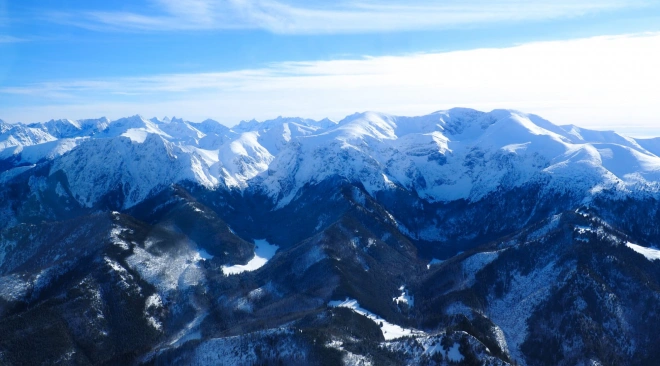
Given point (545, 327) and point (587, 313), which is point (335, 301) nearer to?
point (545, 327)

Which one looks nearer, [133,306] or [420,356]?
[420,356]

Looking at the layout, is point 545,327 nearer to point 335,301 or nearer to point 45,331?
point 335,301

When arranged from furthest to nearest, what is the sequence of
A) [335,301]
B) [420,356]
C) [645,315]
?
[335,301] < [645,315] < [420,356]

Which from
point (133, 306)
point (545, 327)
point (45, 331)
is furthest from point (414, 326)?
point (45, 331)

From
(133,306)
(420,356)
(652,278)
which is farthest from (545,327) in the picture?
(133,306)

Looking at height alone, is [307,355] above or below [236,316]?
above

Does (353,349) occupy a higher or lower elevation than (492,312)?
higher

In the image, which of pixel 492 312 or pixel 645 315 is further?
pixel 492 312

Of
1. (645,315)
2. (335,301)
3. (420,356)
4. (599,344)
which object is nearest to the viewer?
(420,356)

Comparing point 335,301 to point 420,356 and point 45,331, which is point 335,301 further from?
point 45,331
